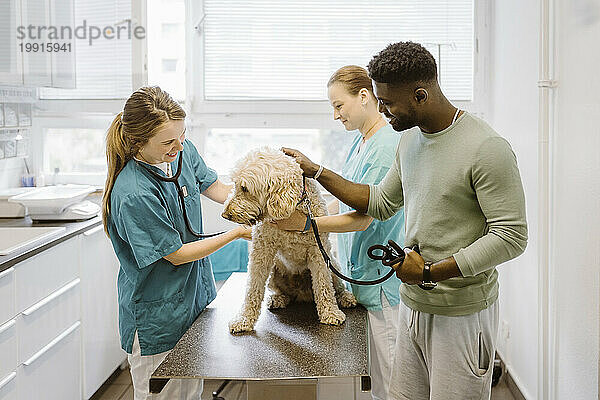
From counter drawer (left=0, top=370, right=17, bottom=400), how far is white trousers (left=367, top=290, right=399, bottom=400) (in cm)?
132

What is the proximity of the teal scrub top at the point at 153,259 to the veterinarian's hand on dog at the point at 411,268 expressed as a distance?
79 cm

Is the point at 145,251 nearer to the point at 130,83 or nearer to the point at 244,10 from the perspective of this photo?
the point at 130,83

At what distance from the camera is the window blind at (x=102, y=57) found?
3721mm

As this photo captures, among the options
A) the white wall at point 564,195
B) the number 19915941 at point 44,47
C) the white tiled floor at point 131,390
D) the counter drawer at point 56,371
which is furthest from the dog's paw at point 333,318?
the number 19915941 at point 44,47

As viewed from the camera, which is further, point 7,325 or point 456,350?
point 7,325

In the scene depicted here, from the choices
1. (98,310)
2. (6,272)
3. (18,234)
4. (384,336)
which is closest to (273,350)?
(384,336)

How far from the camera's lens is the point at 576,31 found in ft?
7.86

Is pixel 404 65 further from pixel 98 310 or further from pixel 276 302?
pixel 98 310

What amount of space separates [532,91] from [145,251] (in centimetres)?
198

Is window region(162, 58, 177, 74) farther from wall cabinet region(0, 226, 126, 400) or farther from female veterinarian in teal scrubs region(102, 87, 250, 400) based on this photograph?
female veterinarian in teal scrubs region(102, 87, 250, 400)

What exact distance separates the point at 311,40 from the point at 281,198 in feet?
7.68

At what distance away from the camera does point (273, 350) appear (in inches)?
73.2

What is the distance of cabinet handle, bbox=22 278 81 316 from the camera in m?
2.53

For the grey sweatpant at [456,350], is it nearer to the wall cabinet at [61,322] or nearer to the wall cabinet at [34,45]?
the wall cabinet at [61,322]
